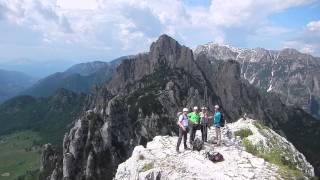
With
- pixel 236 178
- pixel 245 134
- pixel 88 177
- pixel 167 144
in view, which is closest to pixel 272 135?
pixel 245 134

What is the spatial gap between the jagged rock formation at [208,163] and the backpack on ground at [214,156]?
347mm

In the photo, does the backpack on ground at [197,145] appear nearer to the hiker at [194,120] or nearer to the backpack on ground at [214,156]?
the hiker at [194,120]

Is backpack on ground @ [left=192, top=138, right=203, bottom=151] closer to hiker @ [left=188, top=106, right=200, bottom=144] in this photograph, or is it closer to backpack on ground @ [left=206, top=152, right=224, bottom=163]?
hiker @ [left=188, top=106, right=200, bottom=144]

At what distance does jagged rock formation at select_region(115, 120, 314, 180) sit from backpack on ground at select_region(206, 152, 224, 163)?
0.35 meters

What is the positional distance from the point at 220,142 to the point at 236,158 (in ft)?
17.3

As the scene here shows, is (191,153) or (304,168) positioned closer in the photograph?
(191,153)

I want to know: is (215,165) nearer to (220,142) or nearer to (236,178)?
(236,178)

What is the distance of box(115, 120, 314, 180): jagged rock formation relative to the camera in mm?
42625

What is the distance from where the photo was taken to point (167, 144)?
173 ft

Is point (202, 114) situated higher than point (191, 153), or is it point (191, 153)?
point (202, 114)

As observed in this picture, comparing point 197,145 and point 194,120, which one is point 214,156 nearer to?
point 197,145

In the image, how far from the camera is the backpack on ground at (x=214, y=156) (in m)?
45.7

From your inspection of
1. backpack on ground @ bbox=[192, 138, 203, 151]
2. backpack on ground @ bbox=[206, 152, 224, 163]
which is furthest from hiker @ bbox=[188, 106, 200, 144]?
backpack on ground @ bbox=[206, 152, 224, 163]

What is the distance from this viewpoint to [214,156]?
150 ft
